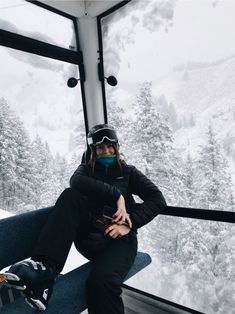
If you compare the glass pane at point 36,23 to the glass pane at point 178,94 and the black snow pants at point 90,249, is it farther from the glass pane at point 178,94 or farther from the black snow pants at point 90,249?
the black snow pants at point 90,249

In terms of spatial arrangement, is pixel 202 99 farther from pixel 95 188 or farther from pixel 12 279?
pixel 12 279

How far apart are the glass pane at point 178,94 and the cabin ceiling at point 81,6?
0.41 feet

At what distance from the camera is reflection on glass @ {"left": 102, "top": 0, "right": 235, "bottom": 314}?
6.52 ft

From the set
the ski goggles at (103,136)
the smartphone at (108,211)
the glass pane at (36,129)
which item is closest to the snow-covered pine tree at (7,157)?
the glass pane at (36,129)

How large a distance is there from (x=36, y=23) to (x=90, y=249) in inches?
81.6

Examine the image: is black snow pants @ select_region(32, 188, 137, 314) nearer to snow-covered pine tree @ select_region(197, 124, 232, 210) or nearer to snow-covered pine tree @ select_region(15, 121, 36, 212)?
snow-covered pine tree @ select_region(197, 124, 232, 210)

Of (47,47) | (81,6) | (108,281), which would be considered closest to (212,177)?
(108,281)

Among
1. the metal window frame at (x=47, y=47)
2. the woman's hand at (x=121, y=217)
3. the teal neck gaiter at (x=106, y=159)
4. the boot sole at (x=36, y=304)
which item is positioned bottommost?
the boot sole at (x=36, y=304)

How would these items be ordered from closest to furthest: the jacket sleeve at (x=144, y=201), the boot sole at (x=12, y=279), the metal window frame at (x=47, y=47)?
the boot sole at (x=12, y=279) → the jacket sleeve at (x=144, y=201) → the metal window frame at (x=47, y=47)

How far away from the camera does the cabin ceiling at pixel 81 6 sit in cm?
237

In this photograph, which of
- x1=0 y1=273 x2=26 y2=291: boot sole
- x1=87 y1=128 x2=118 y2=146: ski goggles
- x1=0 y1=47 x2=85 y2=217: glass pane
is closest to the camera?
x1=0 y1=273 x2=26 y2=291: boot sole

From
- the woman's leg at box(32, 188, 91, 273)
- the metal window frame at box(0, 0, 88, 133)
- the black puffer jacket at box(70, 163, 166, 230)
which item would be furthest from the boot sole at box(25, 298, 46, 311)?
the metal window frame at box(0, 0, 88, 133)

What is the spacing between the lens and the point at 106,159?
195 cm

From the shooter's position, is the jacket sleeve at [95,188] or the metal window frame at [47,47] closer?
the jacket sleeve at [95,188]
